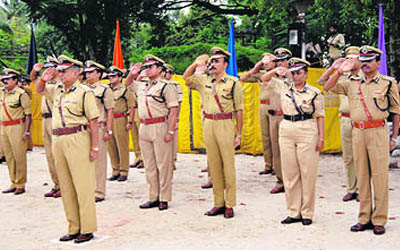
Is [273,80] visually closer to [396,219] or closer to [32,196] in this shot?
[396,219]

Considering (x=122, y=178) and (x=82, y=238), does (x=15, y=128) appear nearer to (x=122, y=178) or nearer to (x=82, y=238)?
(x=122, y=178)

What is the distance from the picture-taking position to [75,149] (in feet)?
19.3

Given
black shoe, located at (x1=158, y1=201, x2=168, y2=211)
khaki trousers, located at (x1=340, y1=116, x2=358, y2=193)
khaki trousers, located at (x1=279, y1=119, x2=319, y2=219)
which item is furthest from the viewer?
khaki trousers, located at (x1=340, y1=116, x2=358, y2=193)

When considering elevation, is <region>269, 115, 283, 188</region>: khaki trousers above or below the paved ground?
above

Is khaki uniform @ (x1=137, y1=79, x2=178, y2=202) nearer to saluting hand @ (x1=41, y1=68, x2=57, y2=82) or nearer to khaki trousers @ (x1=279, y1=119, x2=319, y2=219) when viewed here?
saluting hand @ (x1=41, y1=68, x2=57, y2=82)

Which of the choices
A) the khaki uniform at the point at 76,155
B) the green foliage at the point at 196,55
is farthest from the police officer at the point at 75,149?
the green foliage at the point at 196,55

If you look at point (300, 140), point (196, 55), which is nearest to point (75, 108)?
point (300, 140)

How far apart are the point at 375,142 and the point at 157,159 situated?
311 cm

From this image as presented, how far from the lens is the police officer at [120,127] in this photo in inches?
394

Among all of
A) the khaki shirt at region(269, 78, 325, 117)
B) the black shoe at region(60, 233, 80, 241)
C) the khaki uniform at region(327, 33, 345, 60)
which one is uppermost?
the khaki uniform at region(327, 33, 345, 60)

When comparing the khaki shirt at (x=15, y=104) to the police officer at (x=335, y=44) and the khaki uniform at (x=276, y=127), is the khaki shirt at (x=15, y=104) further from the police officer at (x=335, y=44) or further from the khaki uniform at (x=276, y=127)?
the police officer at (x=335, y=44)

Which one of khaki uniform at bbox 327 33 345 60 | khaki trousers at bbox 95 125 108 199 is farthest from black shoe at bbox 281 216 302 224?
khaki uniform at bbox 327 33 345 60

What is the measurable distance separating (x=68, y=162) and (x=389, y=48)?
980cm

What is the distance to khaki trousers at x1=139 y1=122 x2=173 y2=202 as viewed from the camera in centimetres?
761
